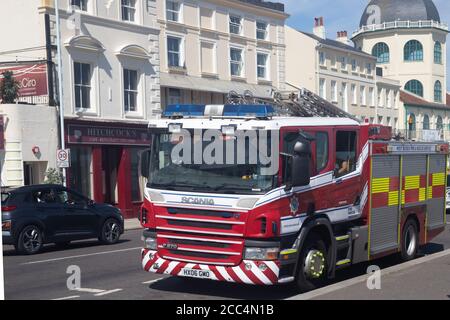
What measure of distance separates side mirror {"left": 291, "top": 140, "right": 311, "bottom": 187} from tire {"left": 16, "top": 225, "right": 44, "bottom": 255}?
841cm

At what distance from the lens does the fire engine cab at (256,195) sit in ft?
28.9

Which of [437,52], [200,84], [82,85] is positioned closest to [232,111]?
[82,85]

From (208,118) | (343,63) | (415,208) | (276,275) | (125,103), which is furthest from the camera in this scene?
(343,63)

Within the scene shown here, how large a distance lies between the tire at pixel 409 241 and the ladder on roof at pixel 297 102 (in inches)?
94.0

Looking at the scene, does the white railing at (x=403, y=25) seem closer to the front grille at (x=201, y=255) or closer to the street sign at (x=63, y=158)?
the street sign at (x=63, y=158)

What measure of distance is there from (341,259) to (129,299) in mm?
3360

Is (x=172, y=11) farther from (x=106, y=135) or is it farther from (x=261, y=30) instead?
(x=106, y=135)

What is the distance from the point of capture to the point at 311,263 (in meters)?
9.44

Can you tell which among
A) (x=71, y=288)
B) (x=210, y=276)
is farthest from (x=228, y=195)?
(x=71, y=288)

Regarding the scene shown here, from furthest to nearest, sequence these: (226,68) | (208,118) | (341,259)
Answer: (226,68) → (341,259) → (208,118)

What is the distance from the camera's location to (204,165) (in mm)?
9266

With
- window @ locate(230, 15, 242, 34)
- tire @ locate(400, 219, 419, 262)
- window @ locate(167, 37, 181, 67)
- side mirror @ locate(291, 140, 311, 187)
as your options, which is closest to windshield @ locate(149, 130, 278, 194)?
side mirror @ locate(291, 140, 311, 187)

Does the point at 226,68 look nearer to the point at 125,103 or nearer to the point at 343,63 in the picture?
the point at 125,103

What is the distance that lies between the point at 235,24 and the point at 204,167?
27.4 meters
